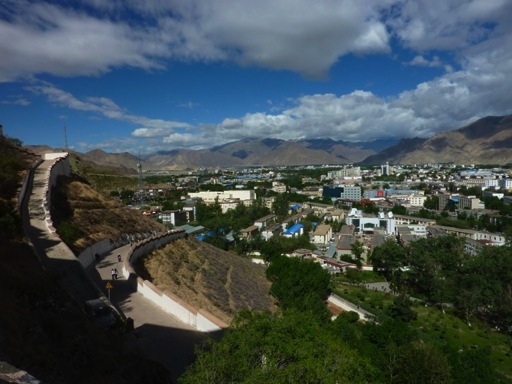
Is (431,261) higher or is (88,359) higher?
(88,359)

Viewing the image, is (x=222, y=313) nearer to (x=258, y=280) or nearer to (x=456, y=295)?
(x=258, y=280)

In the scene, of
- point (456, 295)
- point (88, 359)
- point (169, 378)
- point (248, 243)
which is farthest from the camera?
point (248, 243)

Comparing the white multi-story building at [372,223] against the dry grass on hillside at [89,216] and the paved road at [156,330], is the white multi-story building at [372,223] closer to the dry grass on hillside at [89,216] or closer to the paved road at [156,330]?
the dry grass on hillside at [89,216]

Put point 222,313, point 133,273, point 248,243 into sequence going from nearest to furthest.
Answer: point 133,273 < point 222,313 < point 248,243

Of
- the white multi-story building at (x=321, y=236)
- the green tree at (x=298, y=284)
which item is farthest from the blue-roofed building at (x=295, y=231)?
the green tree at (x=298, y=284)

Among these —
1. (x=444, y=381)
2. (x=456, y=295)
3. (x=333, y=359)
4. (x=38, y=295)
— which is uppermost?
(x=38, y=295)

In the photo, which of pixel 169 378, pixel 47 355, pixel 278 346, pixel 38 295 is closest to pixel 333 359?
Result: pixel 278 346

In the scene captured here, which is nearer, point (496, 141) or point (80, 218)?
point (80, 218)
